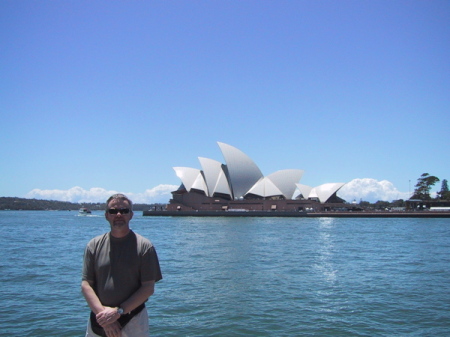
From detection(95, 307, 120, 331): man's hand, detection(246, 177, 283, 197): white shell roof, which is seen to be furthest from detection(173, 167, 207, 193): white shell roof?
detection(95, 307, 120, 331): man's hand

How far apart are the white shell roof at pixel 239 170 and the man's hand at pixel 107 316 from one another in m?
63.5

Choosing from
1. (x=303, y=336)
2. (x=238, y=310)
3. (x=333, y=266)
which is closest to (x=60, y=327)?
(x=238, y=310)

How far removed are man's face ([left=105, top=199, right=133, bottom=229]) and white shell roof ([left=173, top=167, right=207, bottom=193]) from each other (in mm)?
70222

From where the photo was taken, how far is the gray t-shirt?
10.3 ft

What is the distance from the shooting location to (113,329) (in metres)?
3.14

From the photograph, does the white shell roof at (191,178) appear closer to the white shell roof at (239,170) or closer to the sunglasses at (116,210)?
the white shell roof at (239,170)

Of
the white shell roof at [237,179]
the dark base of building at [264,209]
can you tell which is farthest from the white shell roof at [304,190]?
the dark base of building at [264,209]

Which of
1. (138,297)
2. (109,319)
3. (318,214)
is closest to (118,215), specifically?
(138,297)

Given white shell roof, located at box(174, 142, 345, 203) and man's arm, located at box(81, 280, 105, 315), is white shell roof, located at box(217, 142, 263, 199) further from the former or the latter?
man's arm, located at box(81, 280, 105, 315)

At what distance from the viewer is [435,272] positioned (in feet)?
44.7

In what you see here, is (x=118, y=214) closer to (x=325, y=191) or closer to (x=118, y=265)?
(x=118, y=265)

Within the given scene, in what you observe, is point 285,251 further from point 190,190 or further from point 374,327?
point 190,190

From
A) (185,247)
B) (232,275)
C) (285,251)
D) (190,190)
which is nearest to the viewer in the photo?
(232,275)

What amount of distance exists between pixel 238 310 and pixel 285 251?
11.2 m
